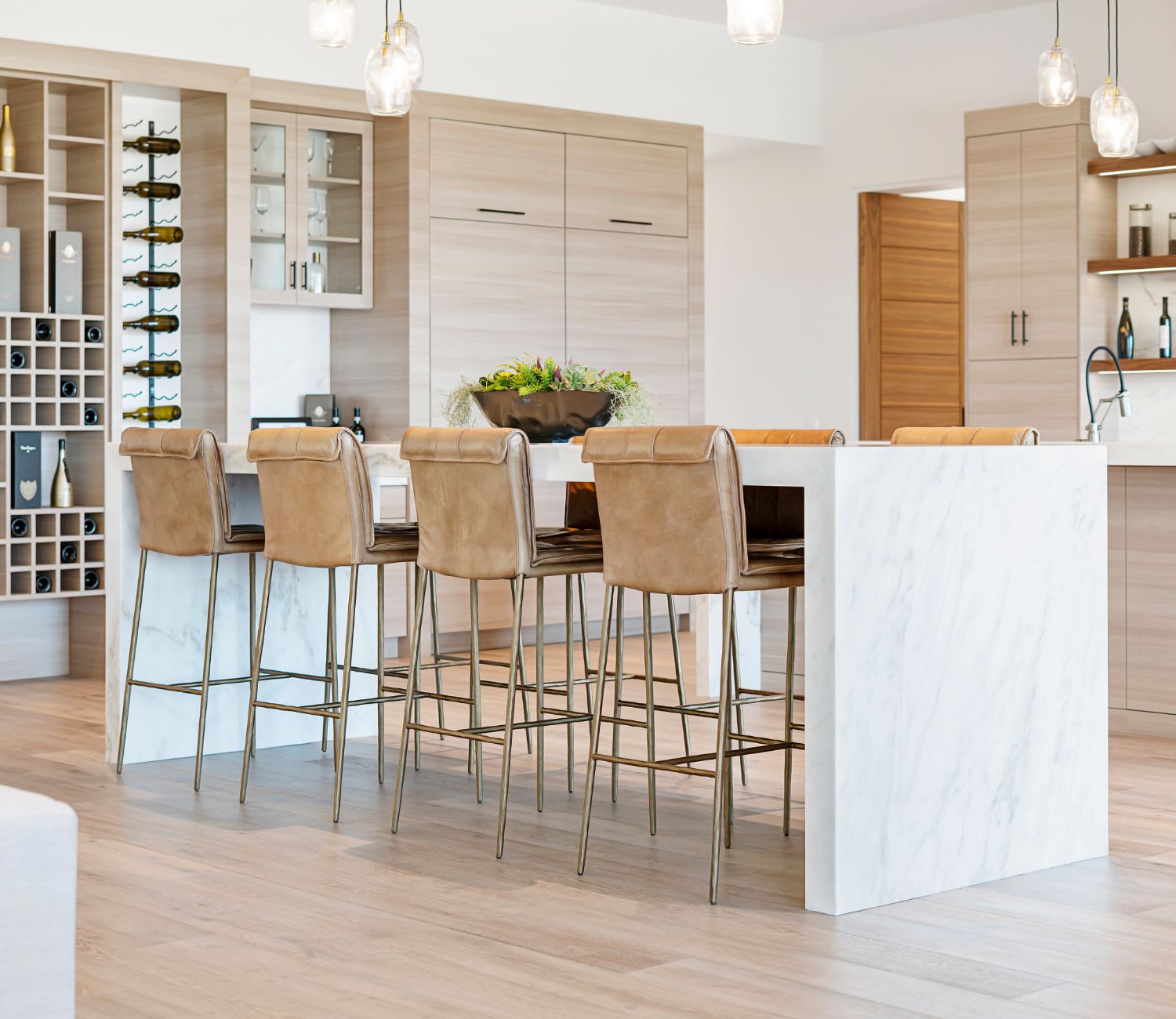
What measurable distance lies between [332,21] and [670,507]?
1.79m

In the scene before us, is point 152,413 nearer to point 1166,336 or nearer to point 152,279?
point 152,279

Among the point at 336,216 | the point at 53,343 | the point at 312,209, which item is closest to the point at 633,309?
the point at 336,216

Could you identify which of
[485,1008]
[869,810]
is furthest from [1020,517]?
[485,1008]

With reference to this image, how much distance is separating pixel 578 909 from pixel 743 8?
2083 millimetres

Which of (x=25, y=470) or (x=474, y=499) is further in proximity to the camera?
(x=25, y=470)

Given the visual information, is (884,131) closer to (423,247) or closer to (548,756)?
(423,247)

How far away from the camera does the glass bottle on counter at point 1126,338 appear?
770 cm

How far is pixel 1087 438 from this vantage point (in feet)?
18.6

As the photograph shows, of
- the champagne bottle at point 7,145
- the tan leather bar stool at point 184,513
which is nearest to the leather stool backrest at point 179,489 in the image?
the tan leather bar stool at point 184,513

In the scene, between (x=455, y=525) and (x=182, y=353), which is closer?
(x=455, y=525)

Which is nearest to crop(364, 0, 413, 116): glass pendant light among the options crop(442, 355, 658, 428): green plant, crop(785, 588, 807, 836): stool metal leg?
crop(442, 355, 658, 428): green plant

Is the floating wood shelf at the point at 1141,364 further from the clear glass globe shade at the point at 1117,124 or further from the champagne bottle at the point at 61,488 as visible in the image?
the champagne bottle at the point at 61,488

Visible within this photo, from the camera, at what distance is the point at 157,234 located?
698 cm

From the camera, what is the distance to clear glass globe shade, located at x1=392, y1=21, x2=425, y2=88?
461cm
